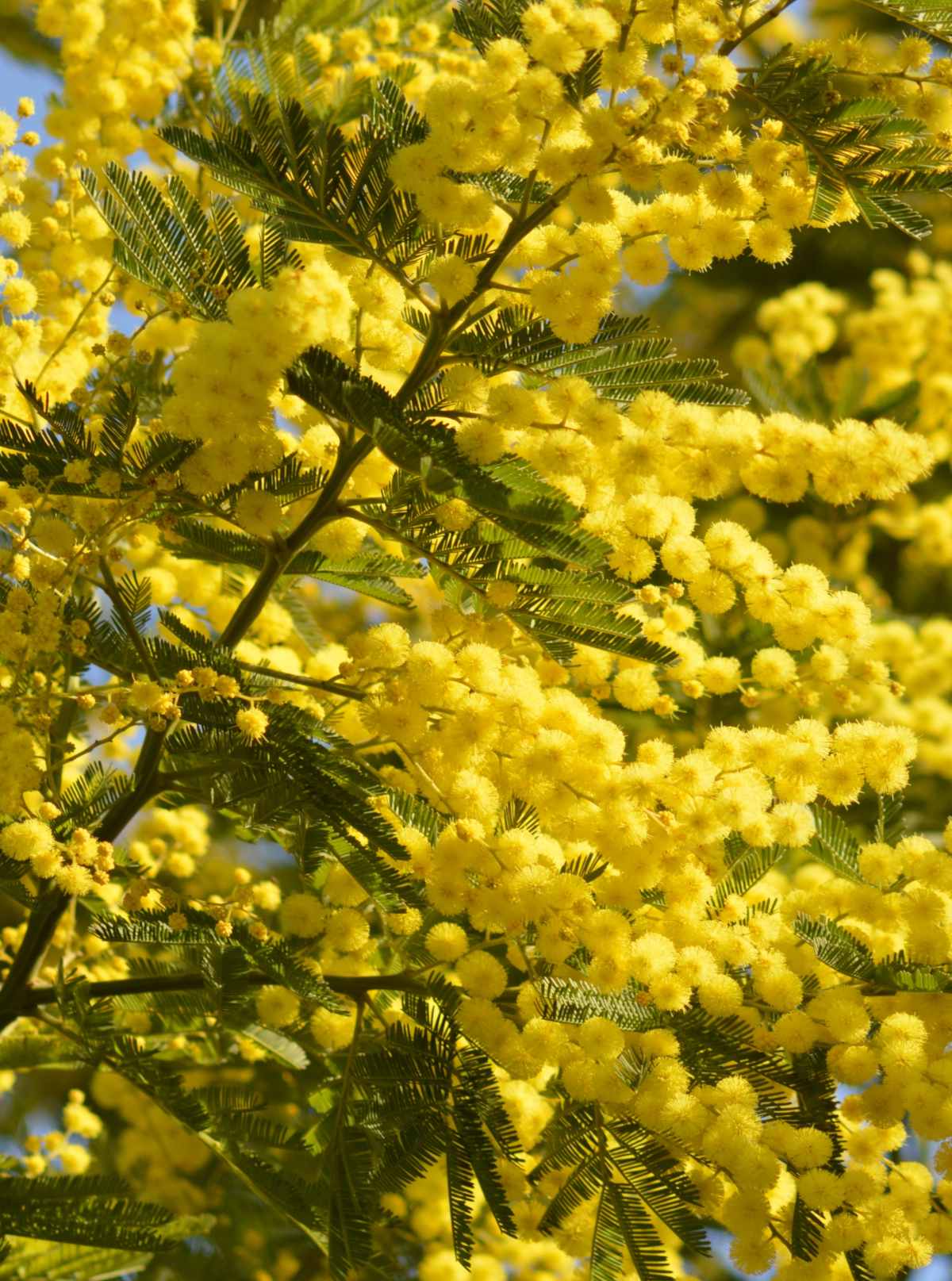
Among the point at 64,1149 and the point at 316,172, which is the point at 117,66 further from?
the point at 64,1149

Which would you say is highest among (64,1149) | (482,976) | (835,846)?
(835,846)

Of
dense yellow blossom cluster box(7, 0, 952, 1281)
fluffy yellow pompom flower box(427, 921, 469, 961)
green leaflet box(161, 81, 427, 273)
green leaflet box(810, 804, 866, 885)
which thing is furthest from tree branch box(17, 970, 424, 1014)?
green leaflet box(161, 81, 427, 273)

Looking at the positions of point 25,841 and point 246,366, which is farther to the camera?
point 25,841

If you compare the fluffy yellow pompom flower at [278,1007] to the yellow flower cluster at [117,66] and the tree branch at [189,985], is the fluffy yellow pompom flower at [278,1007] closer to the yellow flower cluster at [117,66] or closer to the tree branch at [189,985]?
the tree branch at [189,985]

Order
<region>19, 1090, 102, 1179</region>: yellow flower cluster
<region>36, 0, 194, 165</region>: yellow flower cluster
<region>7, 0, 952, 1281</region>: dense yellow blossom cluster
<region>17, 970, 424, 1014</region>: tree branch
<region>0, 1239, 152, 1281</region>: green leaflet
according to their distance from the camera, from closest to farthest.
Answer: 1. <region>7, 0, 952, 1281</region>: dense yellow blossom cluster
2. <region>17, 970, 424, 1014</region>: tree branch
3. <region>0, 1239, 152, 1281</region>: green leaflet
4. <region>19, 1090, 102, 1179</region>: yellow flower cluster
5. <region>36, 0, 194, 165</region>: yellow flower cluster

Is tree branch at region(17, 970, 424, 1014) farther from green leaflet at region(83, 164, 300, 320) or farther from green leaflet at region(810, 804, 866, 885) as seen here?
green leaflet at region(83, 164, 300, 320)

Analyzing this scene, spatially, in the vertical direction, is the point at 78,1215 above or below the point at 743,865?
below

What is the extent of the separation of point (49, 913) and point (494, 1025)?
88 cm

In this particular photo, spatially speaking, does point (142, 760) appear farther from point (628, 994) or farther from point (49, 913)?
point (628, 994)

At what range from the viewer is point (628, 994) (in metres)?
2.11

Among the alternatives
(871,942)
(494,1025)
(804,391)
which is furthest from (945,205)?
(494,1025)

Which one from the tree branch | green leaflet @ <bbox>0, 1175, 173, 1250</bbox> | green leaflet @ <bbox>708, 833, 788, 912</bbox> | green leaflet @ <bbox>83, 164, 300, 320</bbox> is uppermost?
green leaflet @ <bbox>83, 164, 300, 320</bbox>

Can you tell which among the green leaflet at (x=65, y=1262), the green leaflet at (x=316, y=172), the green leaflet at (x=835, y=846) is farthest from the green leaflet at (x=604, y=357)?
the green leaflet at (x=65, y=1262)

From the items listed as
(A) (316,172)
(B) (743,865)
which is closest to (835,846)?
(B) (743,865)
